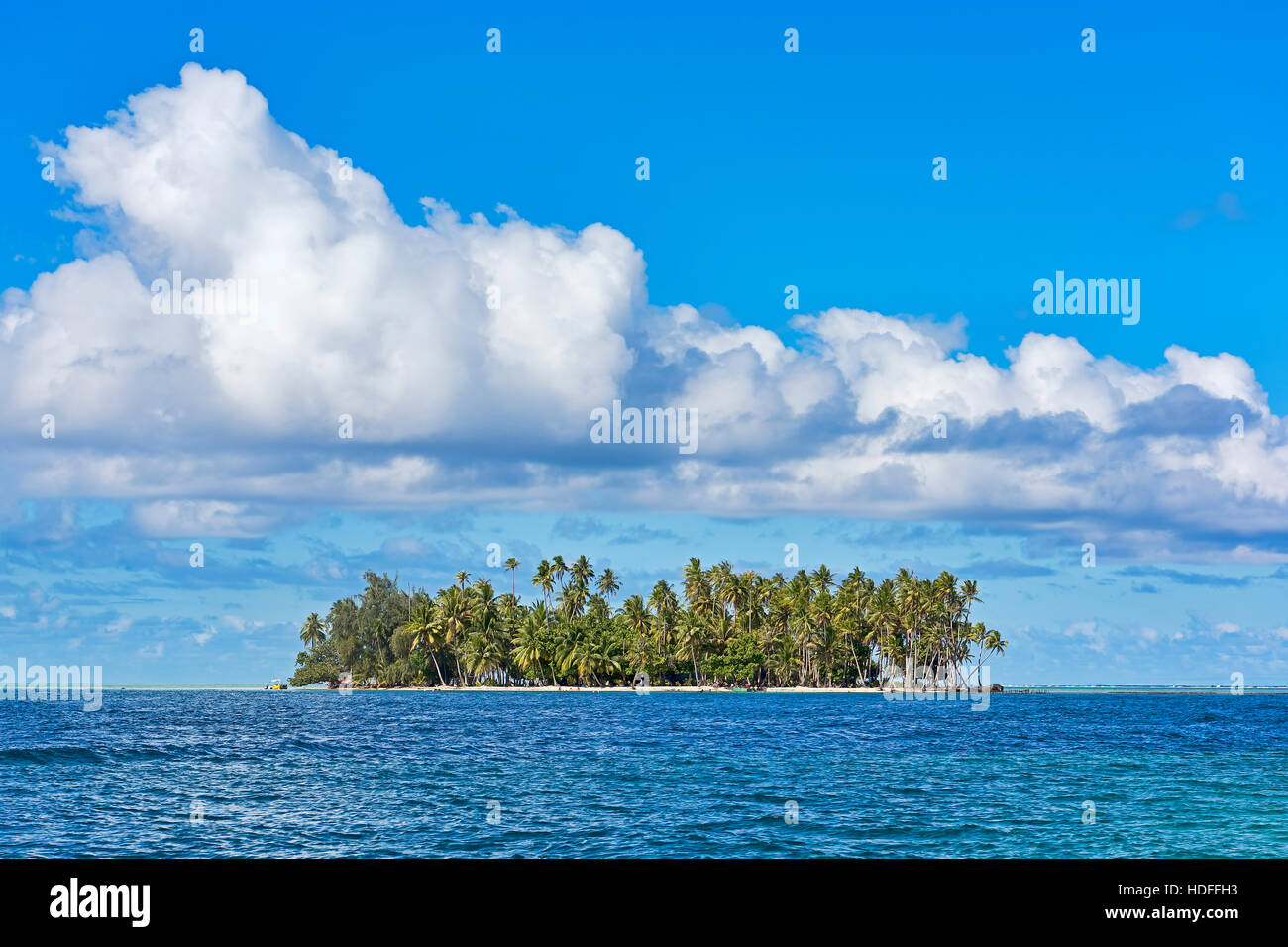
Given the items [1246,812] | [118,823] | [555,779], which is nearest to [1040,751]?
[1246,812]

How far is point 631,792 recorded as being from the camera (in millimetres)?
42438

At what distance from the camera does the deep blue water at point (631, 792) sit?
3111 centimetres

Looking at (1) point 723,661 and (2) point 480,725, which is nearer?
(2) point 480,725

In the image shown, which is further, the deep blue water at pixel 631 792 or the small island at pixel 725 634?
the small island at pixel 725 634

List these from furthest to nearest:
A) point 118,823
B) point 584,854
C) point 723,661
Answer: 1. point 723,661
2. point 118,823
3. point 584,854

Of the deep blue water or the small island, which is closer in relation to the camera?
the deep blue water

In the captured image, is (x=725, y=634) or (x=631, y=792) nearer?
(x=631, y=792)

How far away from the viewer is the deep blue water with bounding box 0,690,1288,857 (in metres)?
31.1
